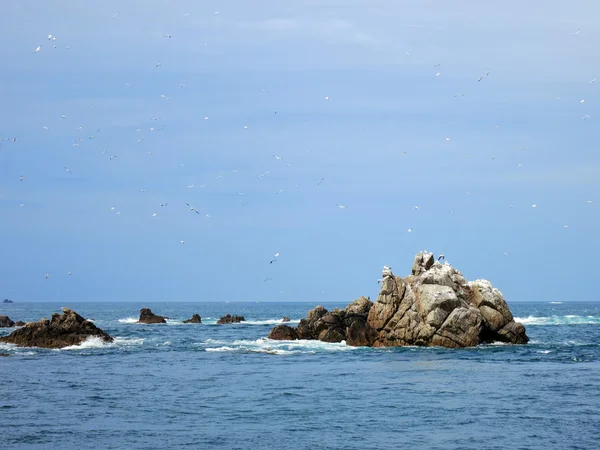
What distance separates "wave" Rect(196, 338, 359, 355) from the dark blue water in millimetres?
823

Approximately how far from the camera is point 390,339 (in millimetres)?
65312

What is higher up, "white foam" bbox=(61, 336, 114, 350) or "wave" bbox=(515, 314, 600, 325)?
"wave" bbox=(515, 314, 600, 325)

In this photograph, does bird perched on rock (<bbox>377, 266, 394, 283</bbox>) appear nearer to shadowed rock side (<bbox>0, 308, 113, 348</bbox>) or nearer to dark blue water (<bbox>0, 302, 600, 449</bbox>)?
dark blue water (<bbox>0, 302, 600, 449</bbox>)

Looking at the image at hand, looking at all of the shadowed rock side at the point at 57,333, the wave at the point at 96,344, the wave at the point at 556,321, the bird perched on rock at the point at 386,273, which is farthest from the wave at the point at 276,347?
the wave at the point at 556,321

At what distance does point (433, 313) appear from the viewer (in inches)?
2447

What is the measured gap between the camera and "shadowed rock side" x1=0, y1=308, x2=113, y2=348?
6988cm

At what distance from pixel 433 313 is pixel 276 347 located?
49.7 ft

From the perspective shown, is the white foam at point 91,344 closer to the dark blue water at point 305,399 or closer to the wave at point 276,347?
the dark blue water at point 305,399

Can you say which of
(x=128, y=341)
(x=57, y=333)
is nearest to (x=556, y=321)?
(x=128, y=341)

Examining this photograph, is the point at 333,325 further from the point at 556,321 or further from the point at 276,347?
the point at 556,321

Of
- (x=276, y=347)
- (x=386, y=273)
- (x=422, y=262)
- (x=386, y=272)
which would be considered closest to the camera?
(x=386, y=273)

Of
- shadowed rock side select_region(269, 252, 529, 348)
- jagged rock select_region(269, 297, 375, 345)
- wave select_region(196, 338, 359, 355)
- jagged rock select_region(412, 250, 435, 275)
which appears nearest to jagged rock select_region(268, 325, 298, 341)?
jagged rock select_region(269, 297, 375, 345)

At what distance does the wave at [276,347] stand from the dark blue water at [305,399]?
823 mm

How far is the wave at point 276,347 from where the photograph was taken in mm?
64944
